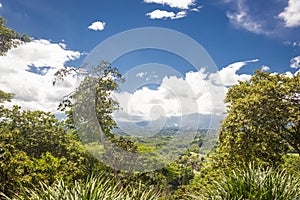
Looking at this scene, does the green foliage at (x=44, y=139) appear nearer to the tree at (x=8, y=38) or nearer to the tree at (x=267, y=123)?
the tree at (x=8, y=38)

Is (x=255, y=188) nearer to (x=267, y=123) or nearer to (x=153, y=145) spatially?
(x=267, y=123)

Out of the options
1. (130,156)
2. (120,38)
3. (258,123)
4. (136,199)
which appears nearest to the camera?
(136,199)

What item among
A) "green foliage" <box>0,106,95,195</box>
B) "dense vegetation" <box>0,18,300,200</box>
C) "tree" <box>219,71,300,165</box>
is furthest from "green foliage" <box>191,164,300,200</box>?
"green foliage" <box>0,106,95,195</box>

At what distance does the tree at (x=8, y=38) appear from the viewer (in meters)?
13.7

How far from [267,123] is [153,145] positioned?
7.74 m

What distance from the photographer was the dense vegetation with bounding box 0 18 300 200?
4.64m

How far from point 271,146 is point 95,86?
7975 mm

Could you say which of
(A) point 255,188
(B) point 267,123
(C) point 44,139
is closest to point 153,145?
(C) point 44,139

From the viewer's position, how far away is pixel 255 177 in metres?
4.74

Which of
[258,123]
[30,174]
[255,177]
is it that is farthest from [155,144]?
[255,177]

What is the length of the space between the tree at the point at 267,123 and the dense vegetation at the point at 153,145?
34 mm

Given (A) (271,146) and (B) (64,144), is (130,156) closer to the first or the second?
(B) (64,144)

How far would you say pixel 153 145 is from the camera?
59.6 ft

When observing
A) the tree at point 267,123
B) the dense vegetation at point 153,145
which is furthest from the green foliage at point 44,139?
the tree at point 267,123
